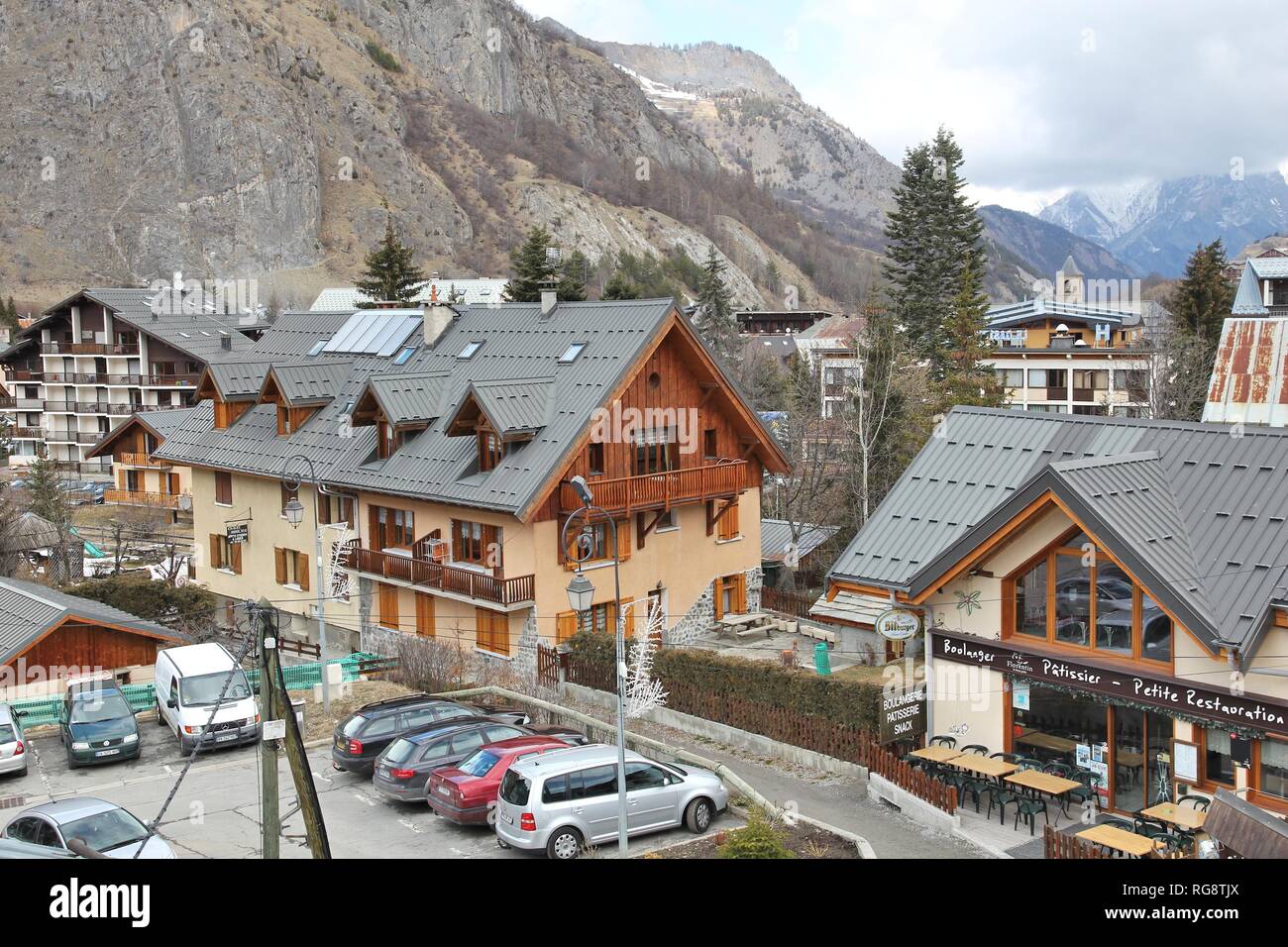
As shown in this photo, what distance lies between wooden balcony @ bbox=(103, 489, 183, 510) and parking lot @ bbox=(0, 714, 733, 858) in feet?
139

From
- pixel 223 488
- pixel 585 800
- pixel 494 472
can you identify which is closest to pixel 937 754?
pixel 585 800

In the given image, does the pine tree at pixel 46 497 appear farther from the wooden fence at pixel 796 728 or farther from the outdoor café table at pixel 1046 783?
the outdoor café table at pixel 1046 783

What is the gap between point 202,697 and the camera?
2747 centimetres

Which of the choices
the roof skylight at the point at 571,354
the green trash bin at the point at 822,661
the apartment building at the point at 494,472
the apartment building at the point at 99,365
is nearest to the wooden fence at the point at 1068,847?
the green trash bin at the point at 822,661

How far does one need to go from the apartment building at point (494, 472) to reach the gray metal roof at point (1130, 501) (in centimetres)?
1073

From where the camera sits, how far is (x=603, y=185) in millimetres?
199375

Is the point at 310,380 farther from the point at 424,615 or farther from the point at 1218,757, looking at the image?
the point at 1218,757

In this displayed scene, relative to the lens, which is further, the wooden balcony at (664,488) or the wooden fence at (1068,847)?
the wooden balcony at (664,488)

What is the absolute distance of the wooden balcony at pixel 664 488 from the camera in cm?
3244

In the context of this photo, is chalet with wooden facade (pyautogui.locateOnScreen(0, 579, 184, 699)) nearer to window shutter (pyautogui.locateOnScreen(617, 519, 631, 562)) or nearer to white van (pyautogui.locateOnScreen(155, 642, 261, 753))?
white van (pyautogui.locateOnScreen(155, 642, 261, 753))

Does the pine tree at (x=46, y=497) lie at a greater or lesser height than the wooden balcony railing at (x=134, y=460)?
lesser

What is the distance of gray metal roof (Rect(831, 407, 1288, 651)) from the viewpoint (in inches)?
707

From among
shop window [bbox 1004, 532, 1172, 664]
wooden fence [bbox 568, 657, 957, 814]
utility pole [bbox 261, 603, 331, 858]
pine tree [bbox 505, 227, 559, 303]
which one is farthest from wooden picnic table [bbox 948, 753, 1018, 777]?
pine tree [bbox 505, 227, 559, 303]
